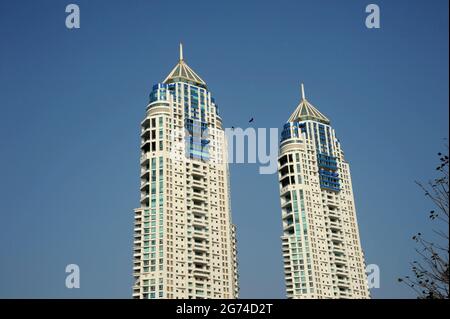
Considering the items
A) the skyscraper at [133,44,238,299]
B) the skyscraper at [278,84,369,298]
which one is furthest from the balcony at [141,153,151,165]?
the skyscraper at [278,84,369,298]

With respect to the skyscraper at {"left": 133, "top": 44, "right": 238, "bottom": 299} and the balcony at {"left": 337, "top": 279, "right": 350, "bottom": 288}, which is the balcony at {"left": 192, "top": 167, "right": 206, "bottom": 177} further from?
the balcony at {"left": 337, "top": 279, "right": 350, "bottom": 288}


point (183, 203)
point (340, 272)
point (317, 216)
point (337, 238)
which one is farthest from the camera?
point (337, 238)

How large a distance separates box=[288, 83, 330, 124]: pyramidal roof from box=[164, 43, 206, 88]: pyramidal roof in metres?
25.1

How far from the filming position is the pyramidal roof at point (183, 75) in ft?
390

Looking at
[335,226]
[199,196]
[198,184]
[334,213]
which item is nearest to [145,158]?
[198,184]

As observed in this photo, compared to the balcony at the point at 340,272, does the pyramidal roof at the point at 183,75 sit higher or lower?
higher

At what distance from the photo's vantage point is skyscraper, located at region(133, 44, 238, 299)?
9819 centimetres

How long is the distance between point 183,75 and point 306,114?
31.2 m

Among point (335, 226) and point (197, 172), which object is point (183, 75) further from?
point (335, 226)

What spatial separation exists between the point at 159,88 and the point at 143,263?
3448cm

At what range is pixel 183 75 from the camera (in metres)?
120

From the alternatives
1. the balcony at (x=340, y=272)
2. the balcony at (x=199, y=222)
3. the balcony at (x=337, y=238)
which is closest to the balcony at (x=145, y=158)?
the balcony at (x=199, y=222)

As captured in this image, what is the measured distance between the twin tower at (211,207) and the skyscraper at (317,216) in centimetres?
21

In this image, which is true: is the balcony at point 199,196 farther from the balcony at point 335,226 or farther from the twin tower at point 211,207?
the balcony at point 335,226
